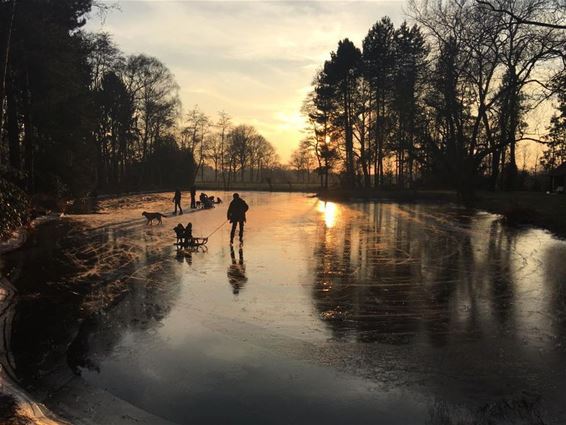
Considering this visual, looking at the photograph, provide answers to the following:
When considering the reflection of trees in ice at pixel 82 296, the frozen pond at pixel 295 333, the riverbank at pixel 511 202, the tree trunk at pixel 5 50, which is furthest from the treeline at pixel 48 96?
the riverbank at pixel 511 202

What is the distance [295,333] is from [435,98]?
39763 mm

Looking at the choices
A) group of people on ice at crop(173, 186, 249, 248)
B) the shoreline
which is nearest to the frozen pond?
the shoreline

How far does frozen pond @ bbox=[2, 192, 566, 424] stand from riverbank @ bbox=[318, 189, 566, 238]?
1085 cm

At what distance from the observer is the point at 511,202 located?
32.2 metres

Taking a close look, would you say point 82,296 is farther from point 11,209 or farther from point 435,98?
point 435,98

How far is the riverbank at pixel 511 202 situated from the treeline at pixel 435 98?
2.73 m

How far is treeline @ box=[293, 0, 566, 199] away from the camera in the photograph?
3000 cm

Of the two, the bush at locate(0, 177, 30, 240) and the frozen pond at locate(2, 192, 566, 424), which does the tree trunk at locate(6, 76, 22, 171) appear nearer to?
the bush at locate(0, 177, 30, 240)

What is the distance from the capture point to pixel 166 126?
7231 centimetres

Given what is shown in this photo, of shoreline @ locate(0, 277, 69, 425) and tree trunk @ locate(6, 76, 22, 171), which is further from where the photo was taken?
tree trunk @ locate(6, 76, 22, 171)

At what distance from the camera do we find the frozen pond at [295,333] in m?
5.70

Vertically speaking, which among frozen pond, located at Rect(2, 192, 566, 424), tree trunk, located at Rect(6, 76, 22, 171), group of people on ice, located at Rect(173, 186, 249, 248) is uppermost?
tree trunk, located at Rect(6, 76, 22, 171)

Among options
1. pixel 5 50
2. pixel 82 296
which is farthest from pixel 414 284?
pixel 5 50

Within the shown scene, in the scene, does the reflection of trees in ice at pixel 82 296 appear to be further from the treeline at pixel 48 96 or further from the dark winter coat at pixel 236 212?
the treeline at pixel 48 96
